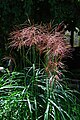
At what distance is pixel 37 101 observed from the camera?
303 centimetres

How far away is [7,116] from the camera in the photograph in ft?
9.89

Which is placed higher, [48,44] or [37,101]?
[48,44]

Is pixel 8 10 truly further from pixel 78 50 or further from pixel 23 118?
pixel 78 50

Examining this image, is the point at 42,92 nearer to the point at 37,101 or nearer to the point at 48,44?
the point at 37,101

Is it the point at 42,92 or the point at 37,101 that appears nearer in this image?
the point at 37,101

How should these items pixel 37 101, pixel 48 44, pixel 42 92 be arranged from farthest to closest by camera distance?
pixel 42 92, pixel 37 101, pixel 48 44

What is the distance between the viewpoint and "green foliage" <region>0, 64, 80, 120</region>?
2.93 m

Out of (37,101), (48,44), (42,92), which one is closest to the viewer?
(48,44)

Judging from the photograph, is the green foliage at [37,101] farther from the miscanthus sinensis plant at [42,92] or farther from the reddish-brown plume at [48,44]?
the reddish-brown plume at [48,44]

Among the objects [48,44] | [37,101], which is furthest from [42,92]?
[48,44]

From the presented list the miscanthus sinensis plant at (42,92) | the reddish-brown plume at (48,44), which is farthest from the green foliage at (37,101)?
the reddish-brown plume at (48,44)

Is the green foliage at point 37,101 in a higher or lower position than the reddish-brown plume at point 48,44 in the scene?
lower

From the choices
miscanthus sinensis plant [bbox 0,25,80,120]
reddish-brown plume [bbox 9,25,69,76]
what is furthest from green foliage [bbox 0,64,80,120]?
reddish-brown plume [bbox 9,25,69,76]

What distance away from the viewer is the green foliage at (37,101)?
293 centimetres
